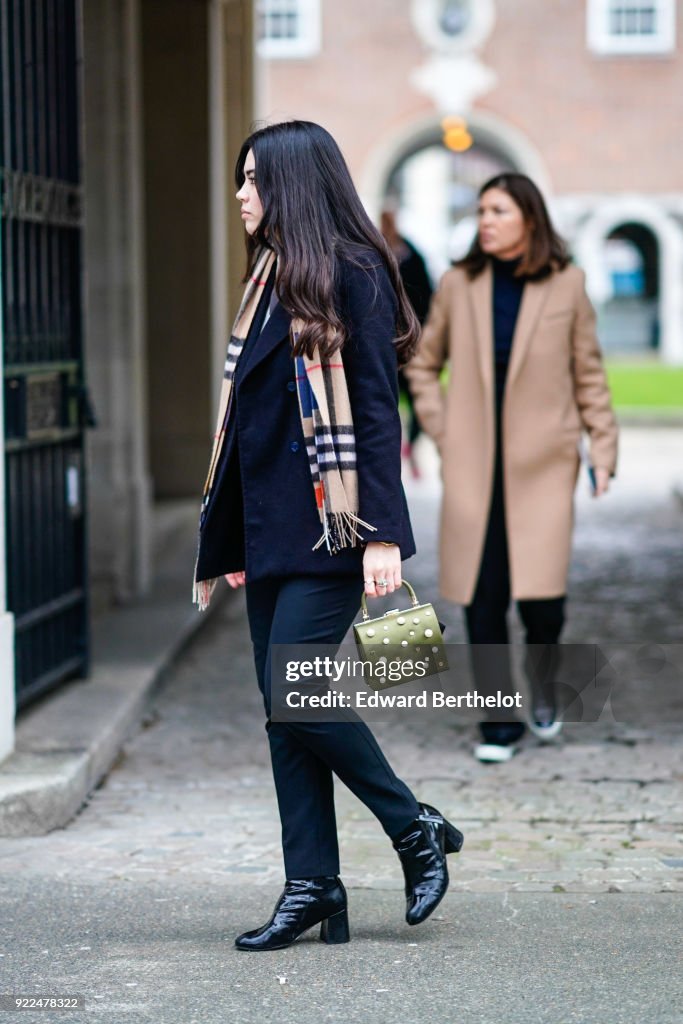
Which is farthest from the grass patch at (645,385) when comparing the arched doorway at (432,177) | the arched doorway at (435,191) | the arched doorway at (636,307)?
the arched doorway at (435,191)

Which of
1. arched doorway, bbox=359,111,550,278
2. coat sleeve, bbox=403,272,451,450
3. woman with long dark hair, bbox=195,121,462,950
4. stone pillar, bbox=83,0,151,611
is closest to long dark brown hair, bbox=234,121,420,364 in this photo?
woman with long dark hair, bbox=195,121,462,950

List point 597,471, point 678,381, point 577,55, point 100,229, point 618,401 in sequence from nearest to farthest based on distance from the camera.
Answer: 1. point 597,471
2. point 100,229
3. point 618,401
4. point 678,381
5. point 577,55

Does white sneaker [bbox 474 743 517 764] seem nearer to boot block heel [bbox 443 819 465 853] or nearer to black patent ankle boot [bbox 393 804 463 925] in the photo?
boot block heel [bbox 443 819 465 853]

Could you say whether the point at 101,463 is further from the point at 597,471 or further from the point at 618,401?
the point at 618,401

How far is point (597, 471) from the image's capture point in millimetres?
6070

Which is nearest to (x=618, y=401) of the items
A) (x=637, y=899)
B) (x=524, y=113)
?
(x=524, y=113)

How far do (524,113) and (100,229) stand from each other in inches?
1172

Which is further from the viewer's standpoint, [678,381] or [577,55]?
[577,55]

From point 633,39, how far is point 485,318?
32809 millimetres

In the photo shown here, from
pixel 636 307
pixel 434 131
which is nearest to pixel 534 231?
pixel 434 131

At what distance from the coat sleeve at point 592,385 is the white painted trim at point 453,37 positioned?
31979mm

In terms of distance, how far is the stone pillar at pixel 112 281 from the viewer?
8500 mm

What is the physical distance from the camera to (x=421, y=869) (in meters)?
4.11

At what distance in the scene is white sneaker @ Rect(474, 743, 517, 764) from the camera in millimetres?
6039
